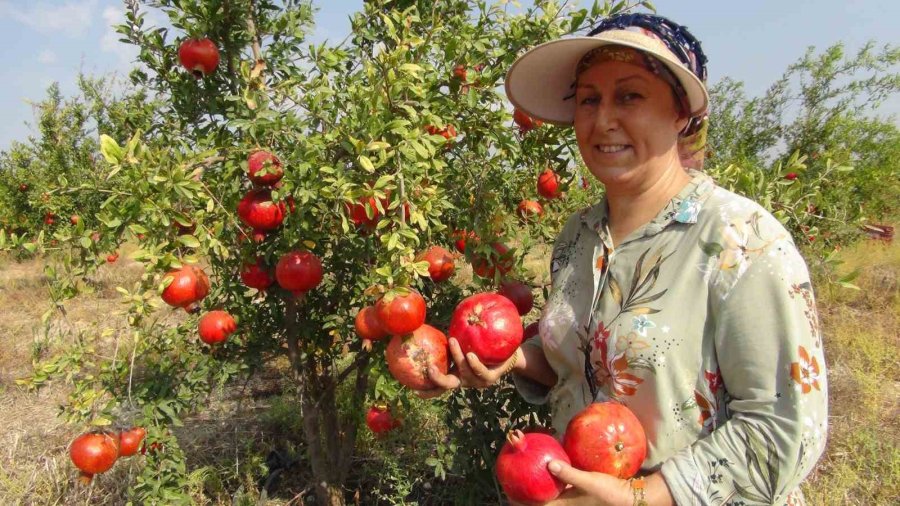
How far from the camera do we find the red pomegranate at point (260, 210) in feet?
6.32

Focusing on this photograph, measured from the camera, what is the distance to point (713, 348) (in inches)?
46.7

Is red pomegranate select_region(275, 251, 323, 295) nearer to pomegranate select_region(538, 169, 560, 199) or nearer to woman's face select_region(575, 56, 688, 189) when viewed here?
pomegranate select_region(538, 169, 560, 199)

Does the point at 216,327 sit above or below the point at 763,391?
above

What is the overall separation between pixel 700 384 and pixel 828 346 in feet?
16.6

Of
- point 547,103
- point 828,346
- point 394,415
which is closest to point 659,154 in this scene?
point 547,103

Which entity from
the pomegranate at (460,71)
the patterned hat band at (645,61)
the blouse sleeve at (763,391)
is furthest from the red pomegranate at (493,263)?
the blouse sleeve at (763,391)

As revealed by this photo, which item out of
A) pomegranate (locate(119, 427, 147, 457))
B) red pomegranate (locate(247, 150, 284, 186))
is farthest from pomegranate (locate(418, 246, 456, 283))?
pomegranate (locate(119, 427, 147, 457))

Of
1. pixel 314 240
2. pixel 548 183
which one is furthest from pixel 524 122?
pixel 314 240

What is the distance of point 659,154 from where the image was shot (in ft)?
4.34

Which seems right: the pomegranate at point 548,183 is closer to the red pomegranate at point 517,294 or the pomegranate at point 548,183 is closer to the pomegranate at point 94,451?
the red pomegranate at point 517,294

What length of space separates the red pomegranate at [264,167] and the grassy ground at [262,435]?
0.60 meters

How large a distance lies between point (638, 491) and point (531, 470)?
21cm

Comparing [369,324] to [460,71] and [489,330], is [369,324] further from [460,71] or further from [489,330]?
[460,71]

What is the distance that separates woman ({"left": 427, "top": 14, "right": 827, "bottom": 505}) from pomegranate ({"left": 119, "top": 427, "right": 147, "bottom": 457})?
57.6 inches
